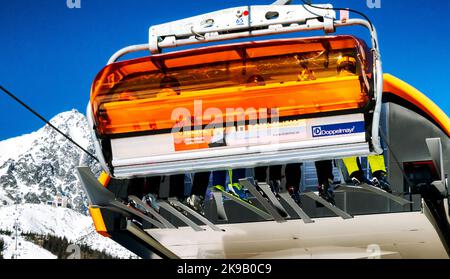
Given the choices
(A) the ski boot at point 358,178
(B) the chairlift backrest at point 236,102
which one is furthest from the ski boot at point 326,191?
(B) the chairlift backrest at point 236,102

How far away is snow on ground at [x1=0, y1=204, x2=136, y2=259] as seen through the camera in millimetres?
141625

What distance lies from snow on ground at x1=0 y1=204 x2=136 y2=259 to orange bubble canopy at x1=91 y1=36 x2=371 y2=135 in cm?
13231

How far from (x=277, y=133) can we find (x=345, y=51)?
717 millimetres

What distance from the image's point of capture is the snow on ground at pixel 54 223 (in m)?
142

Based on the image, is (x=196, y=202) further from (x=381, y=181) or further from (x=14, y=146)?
(x=14, y=146)

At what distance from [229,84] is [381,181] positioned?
189 centimetres

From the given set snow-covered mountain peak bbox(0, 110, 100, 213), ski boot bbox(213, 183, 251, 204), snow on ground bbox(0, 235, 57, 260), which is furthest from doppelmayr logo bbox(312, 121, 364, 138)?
snow-covered mountain peak bbox(0, 110, 100, 213)

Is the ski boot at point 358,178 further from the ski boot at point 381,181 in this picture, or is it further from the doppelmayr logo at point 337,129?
the doppelmayr logo at point 337,129

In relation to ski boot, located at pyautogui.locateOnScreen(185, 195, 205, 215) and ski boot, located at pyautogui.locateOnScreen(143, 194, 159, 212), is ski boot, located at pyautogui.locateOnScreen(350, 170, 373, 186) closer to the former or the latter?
ski boot, located at pyautogui.locateOnScreen(185, 195, 205, 215)

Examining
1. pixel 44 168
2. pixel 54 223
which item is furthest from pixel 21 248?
pixel 44 168

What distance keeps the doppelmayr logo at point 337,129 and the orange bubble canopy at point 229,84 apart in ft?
0.38

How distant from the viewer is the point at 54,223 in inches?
6093

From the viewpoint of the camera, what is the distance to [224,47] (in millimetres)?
5020

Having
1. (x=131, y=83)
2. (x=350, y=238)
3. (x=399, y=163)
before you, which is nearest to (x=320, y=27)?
(x=131, y=83)
